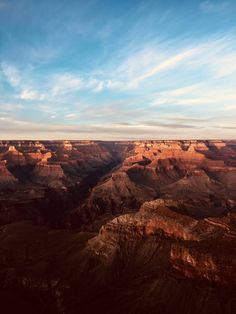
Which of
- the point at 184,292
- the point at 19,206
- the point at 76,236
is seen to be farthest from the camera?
the point at 19,206

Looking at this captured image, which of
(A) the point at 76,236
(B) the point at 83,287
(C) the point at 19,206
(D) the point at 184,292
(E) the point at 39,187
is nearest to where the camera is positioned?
(D) the point at 184,292

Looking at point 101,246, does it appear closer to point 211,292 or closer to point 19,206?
point 211,292

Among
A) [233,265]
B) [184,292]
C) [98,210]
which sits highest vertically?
[233,265]

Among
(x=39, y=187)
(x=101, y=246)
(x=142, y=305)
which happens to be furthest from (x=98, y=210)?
(x=142, y=305)

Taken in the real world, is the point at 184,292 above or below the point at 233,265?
below

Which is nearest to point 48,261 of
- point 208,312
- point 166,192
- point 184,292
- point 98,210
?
point 184,292

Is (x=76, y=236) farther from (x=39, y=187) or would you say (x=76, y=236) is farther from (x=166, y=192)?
(x=39, y=187)

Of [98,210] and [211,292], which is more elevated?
[211,292]

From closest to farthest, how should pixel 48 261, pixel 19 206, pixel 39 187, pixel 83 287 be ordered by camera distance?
1. pixel 83 287
2. pixel 48 261
3. pixel 19 206
4. pixel 39 187

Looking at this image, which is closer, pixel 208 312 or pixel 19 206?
pixel 208 312
